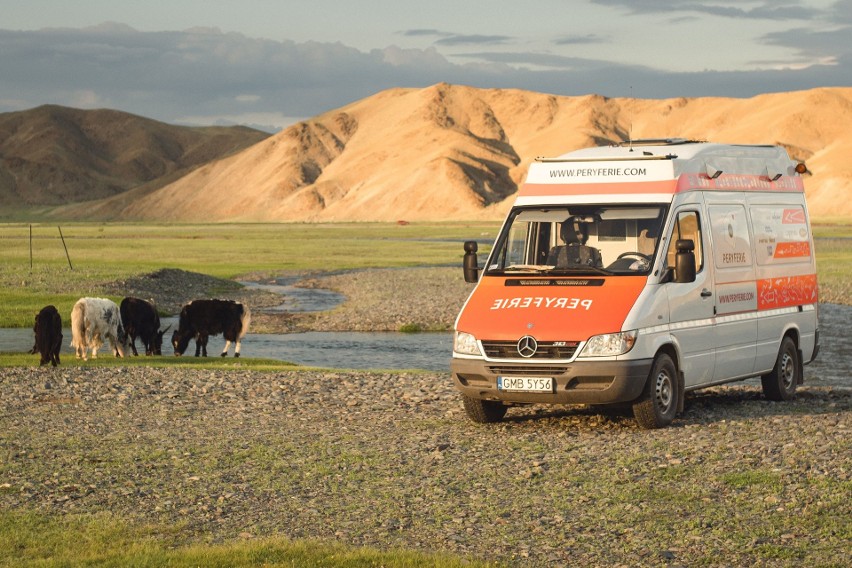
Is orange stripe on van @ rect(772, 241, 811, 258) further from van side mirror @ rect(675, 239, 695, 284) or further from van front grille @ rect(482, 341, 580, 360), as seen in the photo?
van front grille @ rect(482, 341, 580, 360)

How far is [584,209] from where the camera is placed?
15258 millimetres

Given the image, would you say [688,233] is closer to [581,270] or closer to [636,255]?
[636,255]

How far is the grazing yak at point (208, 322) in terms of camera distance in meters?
27.9

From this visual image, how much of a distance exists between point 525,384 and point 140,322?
15367 millimetres

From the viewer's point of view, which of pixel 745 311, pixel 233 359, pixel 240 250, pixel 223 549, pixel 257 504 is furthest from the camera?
pixel 240 250

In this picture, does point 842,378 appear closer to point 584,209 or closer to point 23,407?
point 584,209

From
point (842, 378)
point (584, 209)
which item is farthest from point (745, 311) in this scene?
point (842, 378)

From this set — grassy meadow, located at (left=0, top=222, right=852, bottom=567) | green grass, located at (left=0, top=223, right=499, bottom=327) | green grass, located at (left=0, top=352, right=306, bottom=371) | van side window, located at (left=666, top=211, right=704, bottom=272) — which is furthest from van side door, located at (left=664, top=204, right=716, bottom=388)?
green grass, located at (left=0, top=223, right=499, bottom=327)

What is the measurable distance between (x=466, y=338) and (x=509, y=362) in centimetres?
68

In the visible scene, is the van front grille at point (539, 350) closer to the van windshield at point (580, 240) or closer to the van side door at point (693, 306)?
the van windshield at point (580, 240)

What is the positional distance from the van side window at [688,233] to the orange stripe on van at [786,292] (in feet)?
5.93

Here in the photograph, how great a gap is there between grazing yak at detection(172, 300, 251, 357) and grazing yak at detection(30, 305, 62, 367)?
5.68 meters

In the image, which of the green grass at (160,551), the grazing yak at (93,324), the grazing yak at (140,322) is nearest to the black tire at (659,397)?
the green grass at (160,551)

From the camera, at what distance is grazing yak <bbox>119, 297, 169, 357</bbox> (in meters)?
26.7
